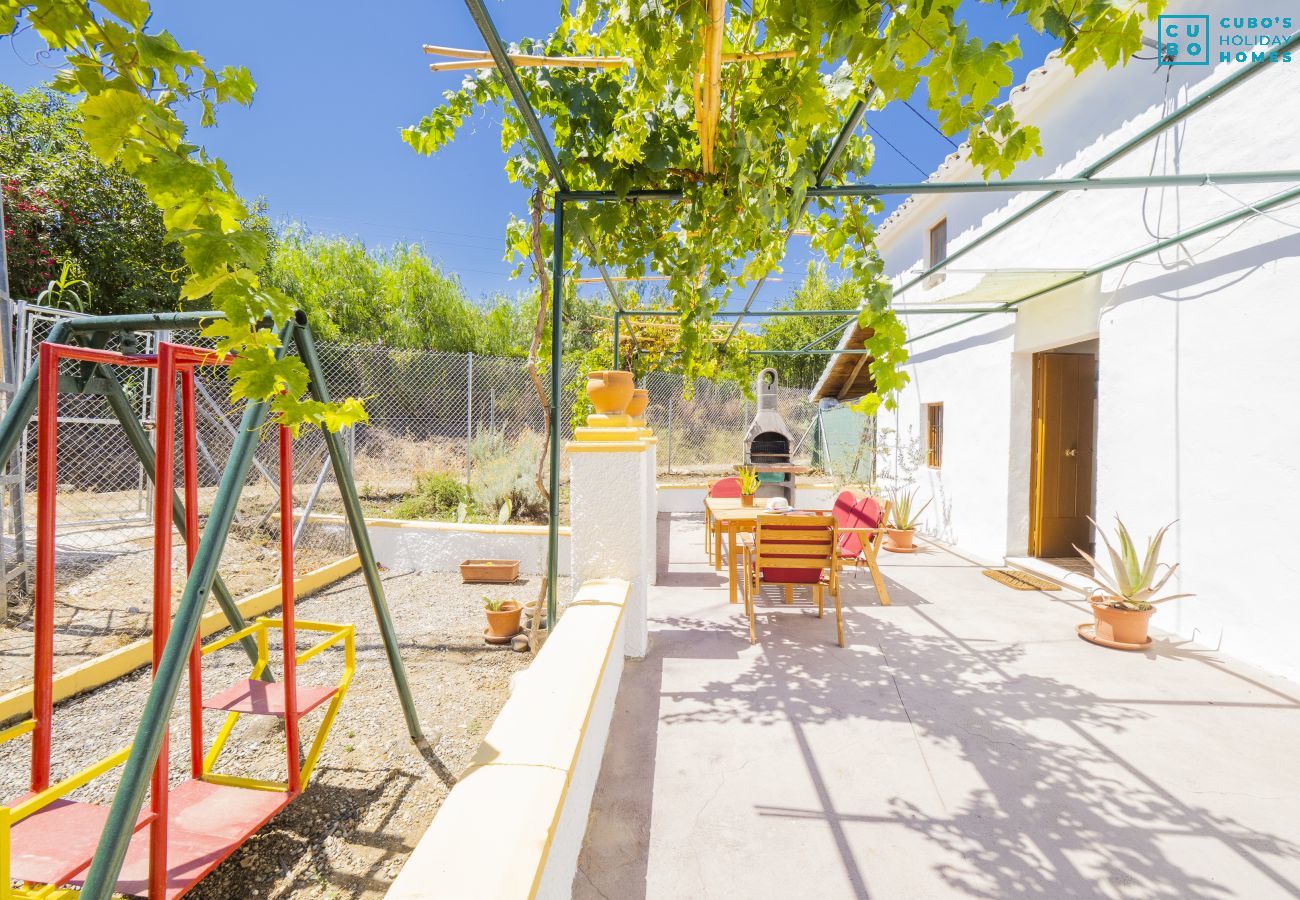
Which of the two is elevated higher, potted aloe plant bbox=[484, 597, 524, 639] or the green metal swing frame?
the green metal swing frame

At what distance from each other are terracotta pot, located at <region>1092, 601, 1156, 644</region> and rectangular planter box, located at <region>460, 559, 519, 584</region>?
4642 millimetres

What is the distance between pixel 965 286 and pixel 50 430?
7737 millimetres

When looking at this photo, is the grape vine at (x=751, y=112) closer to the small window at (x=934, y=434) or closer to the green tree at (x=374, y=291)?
the small window at (x=934, y=434)

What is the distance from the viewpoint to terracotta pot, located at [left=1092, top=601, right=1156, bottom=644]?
3.72m

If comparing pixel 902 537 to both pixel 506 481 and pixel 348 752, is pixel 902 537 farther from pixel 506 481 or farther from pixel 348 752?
pixel 348 752

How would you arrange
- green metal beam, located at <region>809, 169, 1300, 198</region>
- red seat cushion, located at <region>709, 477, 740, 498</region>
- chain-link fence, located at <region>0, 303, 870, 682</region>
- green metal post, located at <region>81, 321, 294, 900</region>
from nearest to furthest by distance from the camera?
green metal post, located at <region>81, 321, 294, 900</region>, green metal beam, located at <region>809, 169, 1300, 198</region>, chain-link fence, located at <region>0, 303, 870, 682</region>, red seat cushion, located at <region>709, 477, 740, 498</region>

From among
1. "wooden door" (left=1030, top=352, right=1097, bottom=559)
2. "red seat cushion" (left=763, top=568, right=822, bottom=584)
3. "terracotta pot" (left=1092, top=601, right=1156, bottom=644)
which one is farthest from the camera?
"wooden door" (left=1030, top=352, right=1097, bottom=559)

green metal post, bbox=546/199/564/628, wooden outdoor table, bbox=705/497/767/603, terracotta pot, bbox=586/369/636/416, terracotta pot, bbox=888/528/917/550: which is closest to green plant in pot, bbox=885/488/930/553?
terracotta pot, bbox=888/528/917/550

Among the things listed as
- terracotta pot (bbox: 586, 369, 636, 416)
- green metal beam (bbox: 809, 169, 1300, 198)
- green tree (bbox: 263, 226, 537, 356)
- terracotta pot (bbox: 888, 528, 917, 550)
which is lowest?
terracotta pot (bbox: 888, 528, 917, 550)

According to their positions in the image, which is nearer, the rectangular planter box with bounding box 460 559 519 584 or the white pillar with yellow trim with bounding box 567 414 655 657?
the white pillar with yellow trim with bounding box 567 414 655 657

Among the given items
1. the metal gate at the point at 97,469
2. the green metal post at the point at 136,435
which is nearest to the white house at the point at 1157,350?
the green metal post at the point at 136,435

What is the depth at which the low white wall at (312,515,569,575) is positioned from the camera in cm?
588

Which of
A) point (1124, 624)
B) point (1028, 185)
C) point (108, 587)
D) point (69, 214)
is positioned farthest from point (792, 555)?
point (69, 214)

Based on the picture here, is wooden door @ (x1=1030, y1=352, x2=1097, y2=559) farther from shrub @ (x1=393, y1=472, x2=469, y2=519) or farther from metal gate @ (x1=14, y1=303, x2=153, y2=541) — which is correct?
metal gate @ (x1=14, y1=303, x2=153, y2=541)
